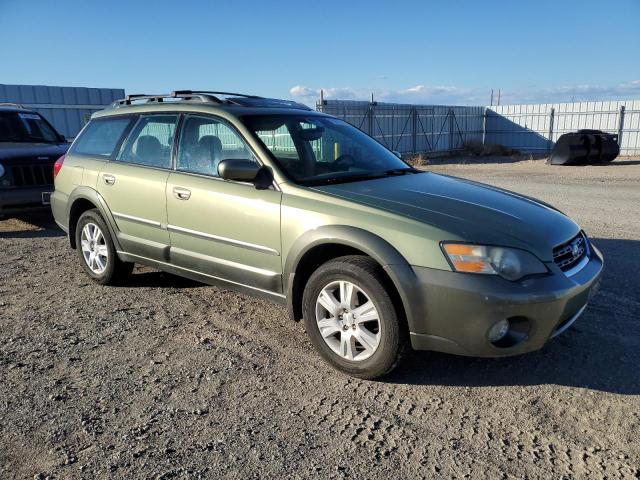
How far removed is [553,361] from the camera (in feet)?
11.6

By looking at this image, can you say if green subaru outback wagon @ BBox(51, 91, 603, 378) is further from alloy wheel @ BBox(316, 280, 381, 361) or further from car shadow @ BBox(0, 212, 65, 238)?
car shadow @ BBox(0, 212, 65, 238)

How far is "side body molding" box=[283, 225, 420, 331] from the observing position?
3.06 meters

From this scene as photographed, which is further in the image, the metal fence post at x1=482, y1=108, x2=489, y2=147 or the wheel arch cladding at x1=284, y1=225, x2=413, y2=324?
the metal fence post at x1=482, y1=108, x2=489, y2=147

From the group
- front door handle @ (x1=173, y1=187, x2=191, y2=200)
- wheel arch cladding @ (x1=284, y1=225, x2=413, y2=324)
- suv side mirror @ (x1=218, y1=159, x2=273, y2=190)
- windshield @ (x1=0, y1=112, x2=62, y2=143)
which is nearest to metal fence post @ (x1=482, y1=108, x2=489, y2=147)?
windshield @ (x1=0, y1=112, x2=62, y2=143)

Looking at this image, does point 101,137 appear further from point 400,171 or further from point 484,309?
point 484,309

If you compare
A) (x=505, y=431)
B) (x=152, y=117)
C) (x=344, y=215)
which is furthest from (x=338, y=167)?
(x=505, y=431)

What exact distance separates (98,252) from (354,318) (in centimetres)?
314

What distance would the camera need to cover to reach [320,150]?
4.31 m

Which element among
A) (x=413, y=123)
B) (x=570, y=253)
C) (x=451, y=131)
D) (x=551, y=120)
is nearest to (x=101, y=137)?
(x=570, y=253)

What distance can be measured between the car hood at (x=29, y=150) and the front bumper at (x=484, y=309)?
7016 mm

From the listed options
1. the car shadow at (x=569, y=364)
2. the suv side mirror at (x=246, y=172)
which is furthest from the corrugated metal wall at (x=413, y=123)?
the car shadow at (x=569, y=364)

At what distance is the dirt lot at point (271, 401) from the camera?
2551 millimetres

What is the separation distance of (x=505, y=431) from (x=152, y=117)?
12.7ft

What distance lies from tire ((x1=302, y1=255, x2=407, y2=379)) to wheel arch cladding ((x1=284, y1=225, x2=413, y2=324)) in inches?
2.9
